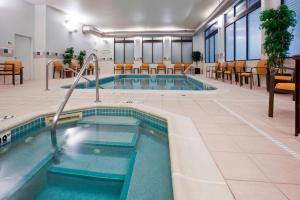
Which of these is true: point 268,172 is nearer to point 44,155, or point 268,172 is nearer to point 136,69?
point 44,155

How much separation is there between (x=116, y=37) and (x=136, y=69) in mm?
2638

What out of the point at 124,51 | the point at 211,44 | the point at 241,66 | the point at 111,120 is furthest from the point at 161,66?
the point at 111,120

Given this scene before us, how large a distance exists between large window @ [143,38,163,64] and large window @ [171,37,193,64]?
88 centimetres

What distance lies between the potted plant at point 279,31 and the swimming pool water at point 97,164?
3.86 m

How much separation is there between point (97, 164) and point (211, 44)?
46.0 ft

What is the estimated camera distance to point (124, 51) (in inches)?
714

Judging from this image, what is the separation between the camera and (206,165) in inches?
60.7

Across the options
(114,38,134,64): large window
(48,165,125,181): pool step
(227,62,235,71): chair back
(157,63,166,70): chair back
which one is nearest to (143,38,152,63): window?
(114,38,134,64): large window

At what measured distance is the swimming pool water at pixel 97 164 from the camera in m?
1.58

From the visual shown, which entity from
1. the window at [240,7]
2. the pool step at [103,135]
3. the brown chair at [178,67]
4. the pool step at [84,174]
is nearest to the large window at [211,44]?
the brown chair at [178,67]

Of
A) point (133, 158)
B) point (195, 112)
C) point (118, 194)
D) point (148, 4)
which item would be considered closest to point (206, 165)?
point (118, 194)

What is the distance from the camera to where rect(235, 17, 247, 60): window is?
9156mm

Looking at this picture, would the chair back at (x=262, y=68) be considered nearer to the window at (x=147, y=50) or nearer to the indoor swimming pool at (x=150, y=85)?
the indoor swimming pool at (x=150, y=85)

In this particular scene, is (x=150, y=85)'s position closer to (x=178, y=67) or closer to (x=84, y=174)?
(x=84, y=174)
